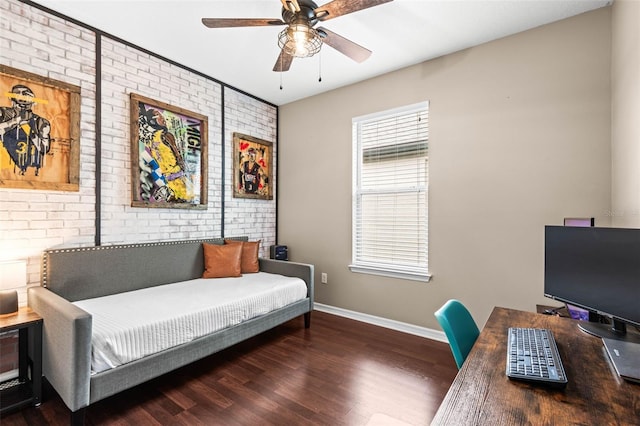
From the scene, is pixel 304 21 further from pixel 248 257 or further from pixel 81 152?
pixel 248 257

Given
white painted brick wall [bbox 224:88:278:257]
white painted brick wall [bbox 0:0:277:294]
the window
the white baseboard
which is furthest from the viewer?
white painted brick wall [bbox 224:88:278:257]

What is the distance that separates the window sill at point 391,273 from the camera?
3.16 meters

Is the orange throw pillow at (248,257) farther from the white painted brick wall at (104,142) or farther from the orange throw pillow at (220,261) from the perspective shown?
the white painted brick wall at (104,142)

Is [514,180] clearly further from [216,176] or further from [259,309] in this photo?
[216,176]

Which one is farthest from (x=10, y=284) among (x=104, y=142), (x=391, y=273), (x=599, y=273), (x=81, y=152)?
(x=599, y=273)

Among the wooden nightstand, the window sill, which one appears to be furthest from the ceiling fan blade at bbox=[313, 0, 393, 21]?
the wooden nightstand

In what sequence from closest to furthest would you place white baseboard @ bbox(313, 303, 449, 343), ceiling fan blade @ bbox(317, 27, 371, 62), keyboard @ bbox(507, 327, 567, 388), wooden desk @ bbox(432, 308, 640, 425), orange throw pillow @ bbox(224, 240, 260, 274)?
wooden desk @ bbox(432, 308, 640, 425) < keyboard @ bbox(507, 327, 567, 388) < ceiling fan blade @ bbox(317, 27, 371, 62) < white baseboard @ bbox(313, 303, 449, 343) < orange throw pillow @ bbox(224, 240, 260, 274)

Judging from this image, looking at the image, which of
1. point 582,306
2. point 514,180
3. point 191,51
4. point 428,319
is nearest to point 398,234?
point 428,319

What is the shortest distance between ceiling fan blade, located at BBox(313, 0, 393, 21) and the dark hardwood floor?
2.54m

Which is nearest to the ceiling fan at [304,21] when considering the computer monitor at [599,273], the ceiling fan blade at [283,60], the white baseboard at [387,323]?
the ceiling fan blade at [283,60]

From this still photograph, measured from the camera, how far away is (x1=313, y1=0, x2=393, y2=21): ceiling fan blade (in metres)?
1.85

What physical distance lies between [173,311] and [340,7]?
2381 millimetres

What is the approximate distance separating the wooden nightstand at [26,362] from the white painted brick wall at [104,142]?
0.39 metres

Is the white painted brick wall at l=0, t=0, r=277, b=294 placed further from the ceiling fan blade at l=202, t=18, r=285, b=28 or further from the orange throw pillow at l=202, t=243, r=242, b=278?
the ceiling fan blade at l=202, t=18, r=285, b=28
